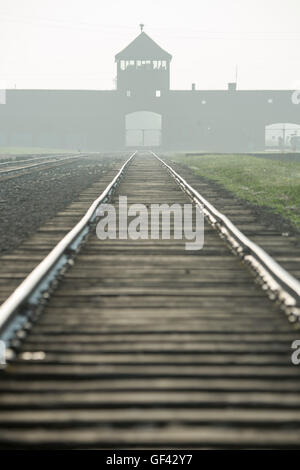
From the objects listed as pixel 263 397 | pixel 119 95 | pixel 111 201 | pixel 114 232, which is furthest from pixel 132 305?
pixel 119 95

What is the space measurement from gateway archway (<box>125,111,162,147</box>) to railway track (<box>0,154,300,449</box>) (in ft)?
195

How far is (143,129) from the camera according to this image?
2537 inches

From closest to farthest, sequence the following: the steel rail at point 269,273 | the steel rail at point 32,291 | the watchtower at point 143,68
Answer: the steel rail at point 32,291 → the steel rail at point 269,273 → the watchtower at point 143,68

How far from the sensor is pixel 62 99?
205 ft

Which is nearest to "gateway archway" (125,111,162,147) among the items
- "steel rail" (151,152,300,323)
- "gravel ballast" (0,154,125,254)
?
"gravel ballast" (0,154,125,254)

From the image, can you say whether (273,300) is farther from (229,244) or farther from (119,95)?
(119,95)

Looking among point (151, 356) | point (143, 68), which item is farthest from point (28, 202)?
point (143, 68)

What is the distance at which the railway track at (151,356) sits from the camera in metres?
2.31

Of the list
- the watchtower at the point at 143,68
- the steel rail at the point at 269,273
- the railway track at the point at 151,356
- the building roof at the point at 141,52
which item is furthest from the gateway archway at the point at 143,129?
the railway track at the point at 151,356

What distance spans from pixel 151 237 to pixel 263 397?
13.6ft

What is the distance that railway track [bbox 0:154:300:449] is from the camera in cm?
231

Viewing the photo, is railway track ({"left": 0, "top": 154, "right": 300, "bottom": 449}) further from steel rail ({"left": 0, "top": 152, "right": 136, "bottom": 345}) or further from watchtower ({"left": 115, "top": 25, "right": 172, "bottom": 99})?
watchtower ({"left": 115, "top": 25, "right": 172, "bottom": 99})

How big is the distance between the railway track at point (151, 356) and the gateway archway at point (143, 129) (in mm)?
59360

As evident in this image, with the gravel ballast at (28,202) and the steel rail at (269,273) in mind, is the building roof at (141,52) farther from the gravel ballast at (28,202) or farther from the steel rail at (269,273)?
the steel rail at (269,273)
